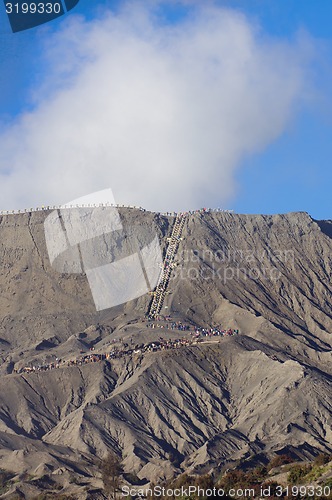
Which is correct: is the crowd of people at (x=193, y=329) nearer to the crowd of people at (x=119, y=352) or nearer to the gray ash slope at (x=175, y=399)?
the crowd of people at (x=119, y=352)

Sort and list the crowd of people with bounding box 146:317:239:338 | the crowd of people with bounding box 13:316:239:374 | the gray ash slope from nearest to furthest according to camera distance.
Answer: the gray ash slope → the crowd of people with bounding box 13:316:239:374 → the crowd of people with bounding box 146:317:239:338

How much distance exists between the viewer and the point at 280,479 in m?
82.8

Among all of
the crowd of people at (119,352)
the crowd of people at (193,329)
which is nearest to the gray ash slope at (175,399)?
the crowd of people at (119,352)

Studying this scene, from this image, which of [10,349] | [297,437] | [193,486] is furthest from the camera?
[10,349]

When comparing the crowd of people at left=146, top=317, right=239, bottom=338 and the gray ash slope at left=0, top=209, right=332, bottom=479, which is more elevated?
the crowd of people at left=146, top=317, right=239, bottom=338

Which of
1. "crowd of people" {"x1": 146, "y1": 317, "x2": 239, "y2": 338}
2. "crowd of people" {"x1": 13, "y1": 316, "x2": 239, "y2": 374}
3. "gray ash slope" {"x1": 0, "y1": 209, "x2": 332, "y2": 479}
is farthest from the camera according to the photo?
"crowd of people" {"x1": 146, "y1": 317, "x2": 239, "y2": 338}

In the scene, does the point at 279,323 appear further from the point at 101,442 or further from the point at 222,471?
the point at 222,471

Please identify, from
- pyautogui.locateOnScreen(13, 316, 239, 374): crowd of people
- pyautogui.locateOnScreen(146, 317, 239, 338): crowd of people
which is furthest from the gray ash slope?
pyautogui.locateOnScreen(146, 317, 239, 338): crowd of people

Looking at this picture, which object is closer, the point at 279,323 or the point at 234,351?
the point at 234,351

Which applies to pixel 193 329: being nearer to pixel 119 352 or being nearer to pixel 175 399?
pixel 119 352

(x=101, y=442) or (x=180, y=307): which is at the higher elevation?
(x=180, y=307)

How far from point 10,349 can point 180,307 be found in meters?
26.2

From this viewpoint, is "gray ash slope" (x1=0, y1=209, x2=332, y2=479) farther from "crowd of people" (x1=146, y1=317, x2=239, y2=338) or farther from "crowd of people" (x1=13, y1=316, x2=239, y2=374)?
"crowd of people" (x1=146, y1=317, x2=239, y2=338)

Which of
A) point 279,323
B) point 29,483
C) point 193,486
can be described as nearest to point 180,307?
point 279,323
